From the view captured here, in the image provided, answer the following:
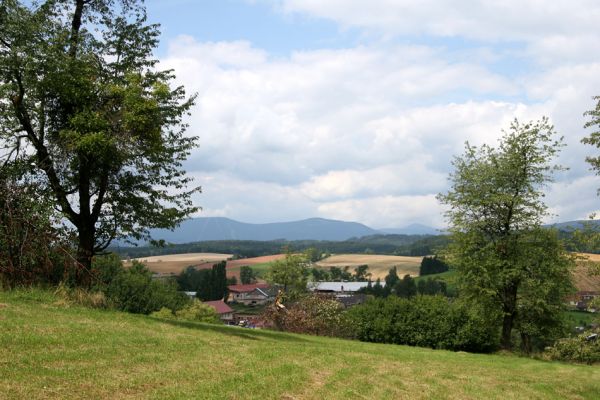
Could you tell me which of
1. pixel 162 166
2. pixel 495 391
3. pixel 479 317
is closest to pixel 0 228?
pixel 162 166

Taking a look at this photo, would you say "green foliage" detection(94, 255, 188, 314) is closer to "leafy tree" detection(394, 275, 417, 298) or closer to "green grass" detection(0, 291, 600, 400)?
"green grass" detection(0, 291, 600, 400)

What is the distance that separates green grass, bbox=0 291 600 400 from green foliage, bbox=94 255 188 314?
61.1 meters

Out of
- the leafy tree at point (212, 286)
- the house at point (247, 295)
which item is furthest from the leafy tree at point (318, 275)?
the leafy tree at point (212, 286)

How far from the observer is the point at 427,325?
33.8m

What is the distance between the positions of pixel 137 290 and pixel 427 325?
5990 cm

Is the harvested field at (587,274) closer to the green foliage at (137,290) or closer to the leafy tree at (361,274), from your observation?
the green foliage at (137,290)

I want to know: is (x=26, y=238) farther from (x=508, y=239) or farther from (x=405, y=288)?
(x=405, y=288)

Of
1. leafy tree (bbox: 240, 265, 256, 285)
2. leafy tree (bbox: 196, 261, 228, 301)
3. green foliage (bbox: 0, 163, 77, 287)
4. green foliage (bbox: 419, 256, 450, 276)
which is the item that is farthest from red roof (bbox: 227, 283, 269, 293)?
green foliage (bbox: 0, 163, 77, 287)

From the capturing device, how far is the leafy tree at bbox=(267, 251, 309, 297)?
52.2 meters

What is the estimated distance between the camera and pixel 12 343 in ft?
37.6

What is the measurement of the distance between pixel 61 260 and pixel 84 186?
11.3ft

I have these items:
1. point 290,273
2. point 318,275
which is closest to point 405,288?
point 318,275

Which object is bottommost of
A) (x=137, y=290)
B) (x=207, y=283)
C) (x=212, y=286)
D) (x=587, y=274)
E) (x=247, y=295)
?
(x=247, y=295)

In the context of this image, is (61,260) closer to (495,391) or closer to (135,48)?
(135,48)
